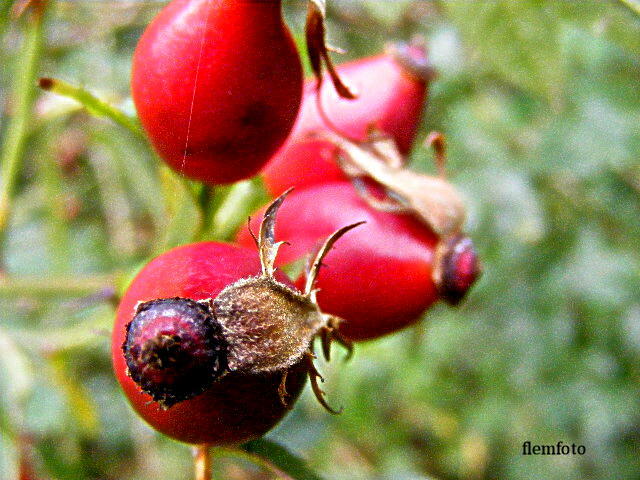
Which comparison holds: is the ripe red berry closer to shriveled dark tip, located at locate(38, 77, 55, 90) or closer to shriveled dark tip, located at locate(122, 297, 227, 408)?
shriveled dark tip, located at locate(122, 297, 227, 408)

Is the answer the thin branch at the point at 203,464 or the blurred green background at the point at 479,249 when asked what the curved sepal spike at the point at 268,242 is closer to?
the thin branch at the point at 203,464

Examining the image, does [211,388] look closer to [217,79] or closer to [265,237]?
[265,237]

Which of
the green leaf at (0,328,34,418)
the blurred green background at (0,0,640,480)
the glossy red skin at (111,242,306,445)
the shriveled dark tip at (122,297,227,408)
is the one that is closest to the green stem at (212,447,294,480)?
the glossy red skin at (111,242,306,445)

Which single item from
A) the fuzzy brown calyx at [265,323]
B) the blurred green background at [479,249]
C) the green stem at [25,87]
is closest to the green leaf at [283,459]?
the fuzzy brown calyx at [265,323]

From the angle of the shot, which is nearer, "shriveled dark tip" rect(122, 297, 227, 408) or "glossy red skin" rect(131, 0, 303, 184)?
"shriveled dark tip" rect(122, 297, 227, 408)

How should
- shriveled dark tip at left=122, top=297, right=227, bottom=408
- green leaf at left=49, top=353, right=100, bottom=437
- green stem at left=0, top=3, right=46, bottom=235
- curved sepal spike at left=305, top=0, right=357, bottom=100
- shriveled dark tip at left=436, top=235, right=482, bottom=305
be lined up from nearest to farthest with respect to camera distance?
1. shriveled dark tip at left=122, top=297, right=227, bottom=408
2. curved sepal spike at left=305, top=0, right=357, bottom=100
3. shriveled dark tip at left=436, top=235, right=482, bottom=305
4. green stem at left=0, top=3, right=46, bottom=235
5. green leaf at left=49, top=353, right=100, bottom=437
